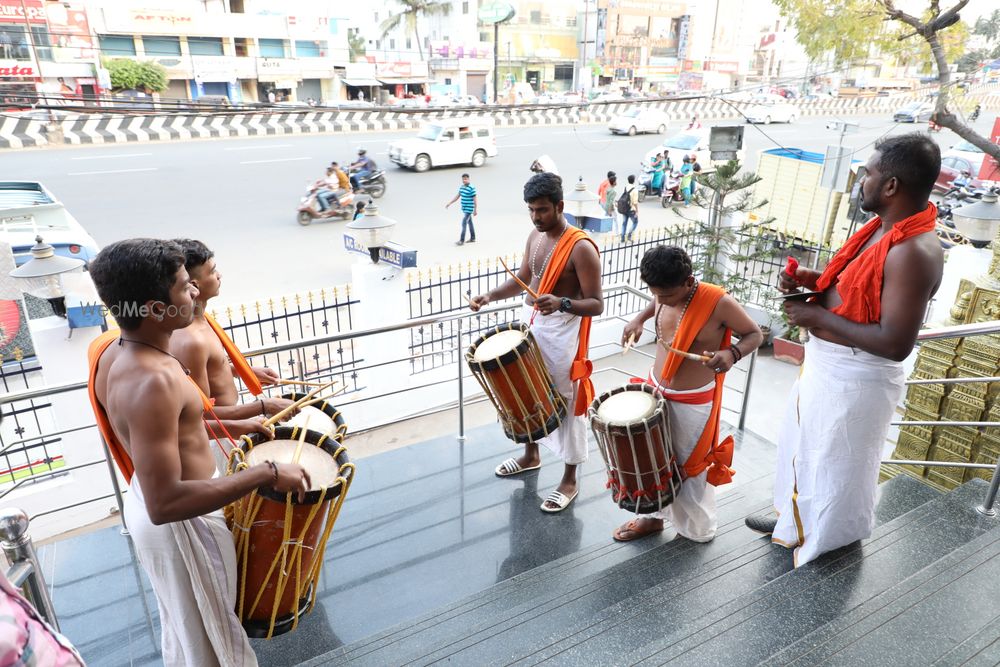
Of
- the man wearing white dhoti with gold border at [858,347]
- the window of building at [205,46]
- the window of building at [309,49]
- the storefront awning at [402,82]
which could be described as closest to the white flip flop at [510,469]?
Answer: the man wearing white dhoti with gold border at [858,347]

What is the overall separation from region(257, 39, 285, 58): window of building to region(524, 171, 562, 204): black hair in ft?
104

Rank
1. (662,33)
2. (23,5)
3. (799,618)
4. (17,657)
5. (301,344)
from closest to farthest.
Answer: (17,657) < (799,618) < (301,344) < (23,5) < (662,33)

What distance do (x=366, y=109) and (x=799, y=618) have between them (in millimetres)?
5361

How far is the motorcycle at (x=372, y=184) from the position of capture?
15.2 m

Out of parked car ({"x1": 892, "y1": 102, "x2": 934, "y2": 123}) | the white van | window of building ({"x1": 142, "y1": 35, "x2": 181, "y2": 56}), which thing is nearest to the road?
the white van

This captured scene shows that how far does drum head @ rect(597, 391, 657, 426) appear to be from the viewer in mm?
2826

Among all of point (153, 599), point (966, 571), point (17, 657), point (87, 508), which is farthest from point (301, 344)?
point (87, 508)

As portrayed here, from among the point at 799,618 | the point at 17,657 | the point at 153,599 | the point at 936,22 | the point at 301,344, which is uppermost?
the point at 936,22

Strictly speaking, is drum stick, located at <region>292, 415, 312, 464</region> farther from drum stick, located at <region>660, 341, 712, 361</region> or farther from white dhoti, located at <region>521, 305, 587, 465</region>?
drum stick, located at <region>660, 341, 712, 361</region>

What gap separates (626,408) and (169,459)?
1.84 meters

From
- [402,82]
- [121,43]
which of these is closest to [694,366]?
[121,43]

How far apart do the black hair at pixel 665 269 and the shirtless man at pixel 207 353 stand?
61.4 inches

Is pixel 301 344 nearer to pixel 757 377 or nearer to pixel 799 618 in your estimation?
pixel 799 618

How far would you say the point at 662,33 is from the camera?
48.2 m
